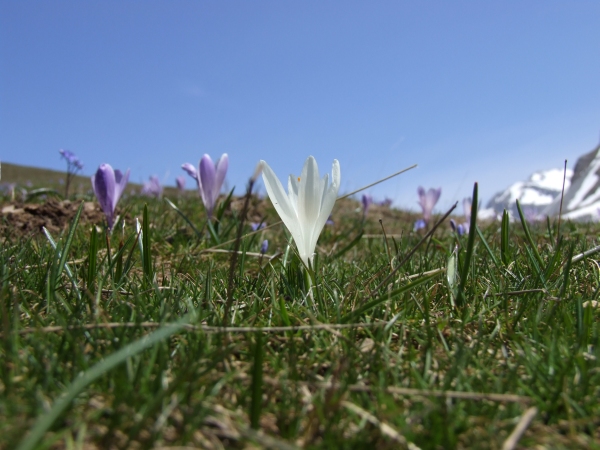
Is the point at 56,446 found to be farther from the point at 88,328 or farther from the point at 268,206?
the point at 268,206

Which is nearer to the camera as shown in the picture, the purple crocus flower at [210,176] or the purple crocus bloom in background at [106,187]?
the purple crocus bloom in background at [106,187]

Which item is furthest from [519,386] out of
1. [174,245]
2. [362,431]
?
[174,245]

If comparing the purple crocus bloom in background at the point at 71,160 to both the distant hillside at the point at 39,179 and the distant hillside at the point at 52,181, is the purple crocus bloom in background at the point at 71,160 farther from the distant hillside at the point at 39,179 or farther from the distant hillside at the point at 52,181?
the distant hillside at the point at 39,179

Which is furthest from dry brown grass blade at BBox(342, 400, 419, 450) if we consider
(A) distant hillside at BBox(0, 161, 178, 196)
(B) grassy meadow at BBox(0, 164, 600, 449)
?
(A) distant hillside at BBox(0, 161, 178, 196)

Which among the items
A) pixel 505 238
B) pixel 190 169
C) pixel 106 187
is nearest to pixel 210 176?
pixel 190 169

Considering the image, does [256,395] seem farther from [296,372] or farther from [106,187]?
[106,187]

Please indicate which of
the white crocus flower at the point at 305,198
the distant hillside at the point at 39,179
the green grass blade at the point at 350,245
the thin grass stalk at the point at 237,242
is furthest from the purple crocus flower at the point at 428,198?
the distant hillside at the point at 39,179
